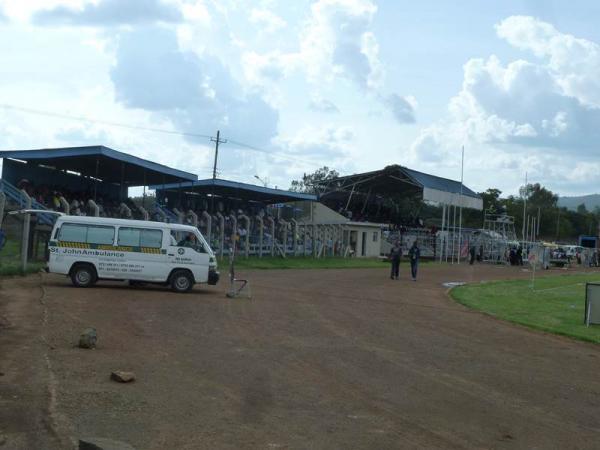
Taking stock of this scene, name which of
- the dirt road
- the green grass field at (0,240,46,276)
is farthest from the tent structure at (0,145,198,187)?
the dirt road

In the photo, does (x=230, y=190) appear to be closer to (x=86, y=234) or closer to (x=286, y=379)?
(x=86, y=234)

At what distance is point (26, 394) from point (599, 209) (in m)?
164

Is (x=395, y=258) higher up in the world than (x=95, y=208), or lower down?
lower down

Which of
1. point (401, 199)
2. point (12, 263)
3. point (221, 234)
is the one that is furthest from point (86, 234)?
point (401, 199)

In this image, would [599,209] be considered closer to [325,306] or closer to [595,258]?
[595,258]

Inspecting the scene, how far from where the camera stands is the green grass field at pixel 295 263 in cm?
3800

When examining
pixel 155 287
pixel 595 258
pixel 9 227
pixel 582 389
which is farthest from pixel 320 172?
pixel 582 389

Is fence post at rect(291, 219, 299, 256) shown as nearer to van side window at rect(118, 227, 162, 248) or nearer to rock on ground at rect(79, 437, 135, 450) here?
van side window at rect(118, 227, 162, 248)

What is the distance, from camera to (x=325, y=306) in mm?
20062

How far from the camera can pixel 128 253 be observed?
2134 centimetres

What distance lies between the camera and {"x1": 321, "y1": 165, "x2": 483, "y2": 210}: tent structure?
191 feet

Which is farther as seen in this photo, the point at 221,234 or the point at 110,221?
the point at 221,234

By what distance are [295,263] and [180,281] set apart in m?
21.3

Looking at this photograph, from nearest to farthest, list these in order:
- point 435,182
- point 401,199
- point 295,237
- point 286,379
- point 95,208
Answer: point 286,379, point 95,208, point 295,237, point 435,182, point 401,199
